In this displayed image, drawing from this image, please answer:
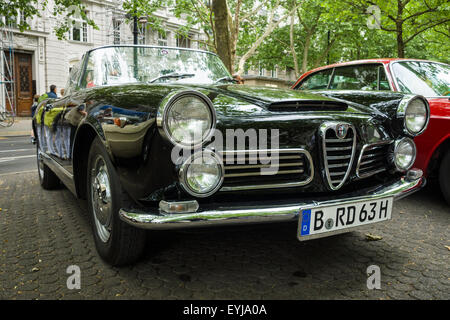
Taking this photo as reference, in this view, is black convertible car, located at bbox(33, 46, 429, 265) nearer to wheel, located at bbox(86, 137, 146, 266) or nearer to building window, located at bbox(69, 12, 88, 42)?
wheel, located at bbox(86, 137, 146, 266)

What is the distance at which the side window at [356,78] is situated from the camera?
15.1 feet

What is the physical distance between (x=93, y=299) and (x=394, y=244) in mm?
2257

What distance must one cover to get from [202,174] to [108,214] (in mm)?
826

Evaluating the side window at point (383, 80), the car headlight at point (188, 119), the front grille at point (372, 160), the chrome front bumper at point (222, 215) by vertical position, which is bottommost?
the chrome front bumper at point (222, 215)

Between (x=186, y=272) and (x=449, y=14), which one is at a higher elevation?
(x=449, y=14)

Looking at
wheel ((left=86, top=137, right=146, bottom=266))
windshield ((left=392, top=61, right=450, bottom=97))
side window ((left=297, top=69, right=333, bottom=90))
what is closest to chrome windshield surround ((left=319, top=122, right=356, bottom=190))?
wheel ((left=86, top=137, right=146, bottom=266))

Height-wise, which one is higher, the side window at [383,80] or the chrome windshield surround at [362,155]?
the side window at [383,80]

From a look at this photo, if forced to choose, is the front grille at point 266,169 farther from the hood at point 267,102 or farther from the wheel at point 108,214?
the wheel at point 108,214

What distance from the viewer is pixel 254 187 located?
81.7 inches

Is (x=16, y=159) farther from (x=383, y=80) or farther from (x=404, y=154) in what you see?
(x=404, y=154)

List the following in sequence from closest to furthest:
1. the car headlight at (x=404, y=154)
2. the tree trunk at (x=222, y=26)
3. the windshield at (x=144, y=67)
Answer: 1. the car headlight at (x=404, y=154)
2. the windshield at (x=144, y=67)
3. the tree trunk at (x=222, y=26)

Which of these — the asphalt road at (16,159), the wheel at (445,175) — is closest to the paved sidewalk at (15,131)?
the asphalt road at (16,159)

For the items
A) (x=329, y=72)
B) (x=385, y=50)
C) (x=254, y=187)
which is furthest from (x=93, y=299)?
(x=385, y=50)

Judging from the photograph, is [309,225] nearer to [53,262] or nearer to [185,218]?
[185,218]
